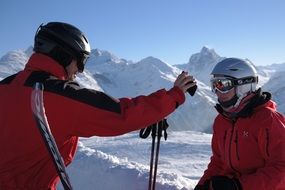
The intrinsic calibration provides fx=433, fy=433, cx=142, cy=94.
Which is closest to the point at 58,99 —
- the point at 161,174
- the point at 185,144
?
the point at 161,174

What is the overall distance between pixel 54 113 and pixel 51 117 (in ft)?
0.11

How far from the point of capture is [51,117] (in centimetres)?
266

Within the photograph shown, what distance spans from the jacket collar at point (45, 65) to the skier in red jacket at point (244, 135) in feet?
5.21

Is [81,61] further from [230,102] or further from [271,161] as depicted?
[271,161]

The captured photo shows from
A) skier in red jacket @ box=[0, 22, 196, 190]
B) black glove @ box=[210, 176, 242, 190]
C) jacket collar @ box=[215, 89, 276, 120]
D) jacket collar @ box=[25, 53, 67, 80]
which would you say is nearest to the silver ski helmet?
jacket collar @ box=[215, 89, 276, 120]

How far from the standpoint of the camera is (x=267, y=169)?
3438 millimetres

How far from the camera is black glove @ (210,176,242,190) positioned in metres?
3.45

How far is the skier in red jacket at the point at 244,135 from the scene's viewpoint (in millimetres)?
3416

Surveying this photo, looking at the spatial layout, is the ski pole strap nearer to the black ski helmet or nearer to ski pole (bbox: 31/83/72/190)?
the black ski helmet

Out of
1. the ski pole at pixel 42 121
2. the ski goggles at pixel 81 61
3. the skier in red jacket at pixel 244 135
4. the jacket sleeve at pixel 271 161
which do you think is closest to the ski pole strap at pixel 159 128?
the skier in red jacket at pixel 244 135

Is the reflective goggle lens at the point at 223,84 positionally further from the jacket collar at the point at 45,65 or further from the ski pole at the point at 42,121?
the ski pole at the point at 42,121

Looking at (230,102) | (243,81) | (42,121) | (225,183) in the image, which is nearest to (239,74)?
(243,81)

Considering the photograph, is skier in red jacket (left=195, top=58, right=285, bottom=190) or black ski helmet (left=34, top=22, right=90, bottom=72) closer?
black ski helmet (left=34, top=22, right=90, bottom=72)

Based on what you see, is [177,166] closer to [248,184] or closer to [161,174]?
[161,174]
